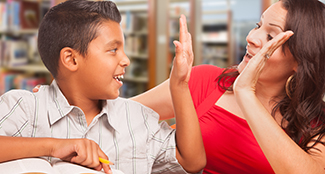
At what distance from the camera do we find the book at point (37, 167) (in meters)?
0.61

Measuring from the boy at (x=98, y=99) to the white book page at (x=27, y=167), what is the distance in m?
0.15

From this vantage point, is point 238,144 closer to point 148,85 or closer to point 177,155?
point 177,155

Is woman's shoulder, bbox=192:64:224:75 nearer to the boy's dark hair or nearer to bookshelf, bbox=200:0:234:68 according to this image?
the boy's dark hair

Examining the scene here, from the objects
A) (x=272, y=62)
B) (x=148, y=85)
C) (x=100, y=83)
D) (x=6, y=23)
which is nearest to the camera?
(x=100, y=83)

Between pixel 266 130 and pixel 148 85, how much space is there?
4.08 m

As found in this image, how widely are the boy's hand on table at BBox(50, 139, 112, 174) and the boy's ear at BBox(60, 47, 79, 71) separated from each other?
241 millimetres

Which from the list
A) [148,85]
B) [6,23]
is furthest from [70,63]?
[148,85]

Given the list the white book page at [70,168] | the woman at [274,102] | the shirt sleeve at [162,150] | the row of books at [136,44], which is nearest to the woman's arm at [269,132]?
the woman at [274,102]

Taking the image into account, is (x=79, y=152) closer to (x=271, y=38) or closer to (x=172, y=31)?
(x=271, y=38)

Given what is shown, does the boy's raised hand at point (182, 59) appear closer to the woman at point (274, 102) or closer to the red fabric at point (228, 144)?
the woman at point (274, 102)

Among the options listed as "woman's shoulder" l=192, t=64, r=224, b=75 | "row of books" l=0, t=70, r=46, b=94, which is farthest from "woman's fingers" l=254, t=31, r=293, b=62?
"row of books" l=0, t=70, r=46, b=94

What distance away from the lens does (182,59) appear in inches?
32.8

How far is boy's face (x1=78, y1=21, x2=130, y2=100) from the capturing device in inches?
32.7

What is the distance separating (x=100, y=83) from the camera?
0.84 m
